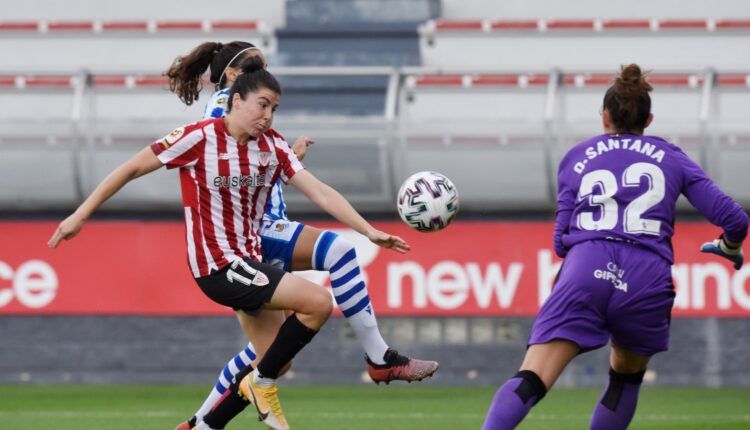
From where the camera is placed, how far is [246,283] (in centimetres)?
623

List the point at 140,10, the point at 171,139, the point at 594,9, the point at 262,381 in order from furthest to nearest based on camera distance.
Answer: the point at 140,10 → the point at 594,9 → the point at 262,381 → the point at 171,139

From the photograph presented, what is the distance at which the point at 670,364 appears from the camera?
11.9m

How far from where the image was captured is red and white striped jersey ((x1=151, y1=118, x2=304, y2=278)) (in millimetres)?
6242

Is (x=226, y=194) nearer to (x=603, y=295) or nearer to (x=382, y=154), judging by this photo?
(x=603, y=295)

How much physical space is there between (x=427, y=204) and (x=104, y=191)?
55.8 inches

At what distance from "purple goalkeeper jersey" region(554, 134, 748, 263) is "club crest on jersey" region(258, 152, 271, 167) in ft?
4.65

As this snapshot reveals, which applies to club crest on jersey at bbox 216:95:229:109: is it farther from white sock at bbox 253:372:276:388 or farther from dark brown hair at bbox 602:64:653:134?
dark brown hair at bbox 602:64:653:134

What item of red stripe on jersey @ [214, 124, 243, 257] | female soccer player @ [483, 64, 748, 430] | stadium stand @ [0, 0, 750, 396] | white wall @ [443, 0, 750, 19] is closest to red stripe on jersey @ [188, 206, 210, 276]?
red stripe on jersey @ [214, 124, 243, 257]

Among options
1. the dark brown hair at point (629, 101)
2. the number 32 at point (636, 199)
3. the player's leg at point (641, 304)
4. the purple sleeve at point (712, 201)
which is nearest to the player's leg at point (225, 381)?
the player's leg at point (641, 304)

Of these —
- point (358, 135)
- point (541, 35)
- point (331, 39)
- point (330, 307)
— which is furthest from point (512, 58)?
point (330, 307)

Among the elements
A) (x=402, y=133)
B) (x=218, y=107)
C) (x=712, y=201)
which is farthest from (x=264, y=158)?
(x=402, y=133)

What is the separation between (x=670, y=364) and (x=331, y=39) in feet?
17.2

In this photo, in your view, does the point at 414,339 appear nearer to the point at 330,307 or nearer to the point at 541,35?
the point at 541,35

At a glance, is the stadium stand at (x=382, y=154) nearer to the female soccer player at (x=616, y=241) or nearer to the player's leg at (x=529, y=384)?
the female soccer player at (x=616, y=241)
